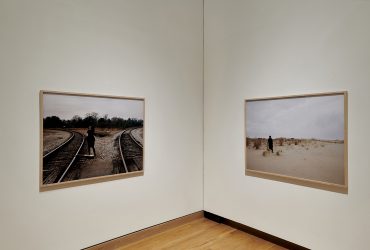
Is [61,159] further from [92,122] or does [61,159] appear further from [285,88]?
[285,88]

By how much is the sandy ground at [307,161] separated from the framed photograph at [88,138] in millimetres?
1337

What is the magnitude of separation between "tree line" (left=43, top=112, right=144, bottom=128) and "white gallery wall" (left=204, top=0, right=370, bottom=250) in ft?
3.70

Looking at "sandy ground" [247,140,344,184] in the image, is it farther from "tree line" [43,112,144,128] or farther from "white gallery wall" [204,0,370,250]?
"tree line" [43,112,144,128]

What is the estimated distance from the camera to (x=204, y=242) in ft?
8.64

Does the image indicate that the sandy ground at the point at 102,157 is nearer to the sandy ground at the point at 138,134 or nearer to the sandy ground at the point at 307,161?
the sandy ground at the point at 138,134

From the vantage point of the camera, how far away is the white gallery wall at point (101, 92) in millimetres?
1953

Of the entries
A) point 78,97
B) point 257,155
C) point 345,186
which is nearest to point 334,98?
point 345,186

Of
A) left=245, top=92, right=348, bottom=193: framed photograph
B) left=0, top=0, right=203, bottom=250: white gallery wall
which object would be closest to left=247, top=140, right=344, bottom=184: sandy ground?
left=245, top=92, right=348, bottom=193: framed photograph

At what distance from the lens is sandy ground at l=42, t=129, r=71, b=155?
2.08 meters

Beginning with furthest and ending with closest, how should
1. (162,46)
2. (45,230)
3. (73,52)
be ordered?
(162,46), (73,52), (45,230)

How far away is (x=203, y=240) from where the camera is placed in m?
2.68

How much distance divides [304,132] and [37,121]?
7.73 ft

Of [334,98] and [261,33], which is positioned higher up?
[261,33]

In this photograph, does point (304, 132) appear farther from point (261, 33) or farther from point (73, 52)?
point (73, 52)
